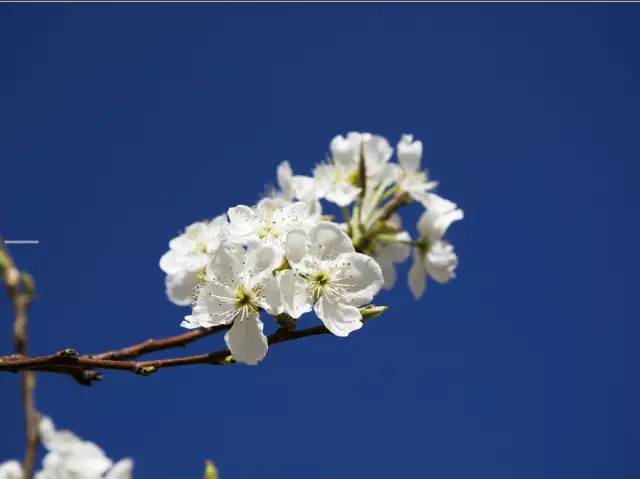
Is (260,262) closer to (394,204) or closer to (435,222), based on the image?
(394,204)

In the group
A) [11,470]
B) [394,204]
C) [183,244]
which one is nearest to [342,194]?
[394,204]

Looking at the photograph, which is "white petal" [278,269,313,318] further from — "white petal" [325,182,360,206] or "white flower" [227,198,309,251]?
"white petal" [325,182,360,206]

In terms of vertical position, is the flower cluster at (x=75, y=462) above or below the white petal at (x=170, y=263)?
below

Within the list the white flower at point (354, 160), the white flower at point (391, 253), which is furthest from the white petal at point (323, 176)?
the white flower at point (391, 253)

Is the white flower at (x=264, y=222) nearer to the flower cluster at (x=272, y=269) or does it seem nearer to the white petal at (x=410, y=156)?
the flower cluster at (x=272, y=269)

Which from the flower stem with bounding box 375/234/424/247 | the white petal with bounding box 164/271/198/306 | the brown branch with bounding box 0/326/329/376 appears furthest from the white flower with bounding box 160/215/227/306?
the flower stem with bounding box 375/234/424/247

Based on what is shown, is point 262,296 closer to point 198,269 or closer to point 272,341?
point 272,341
